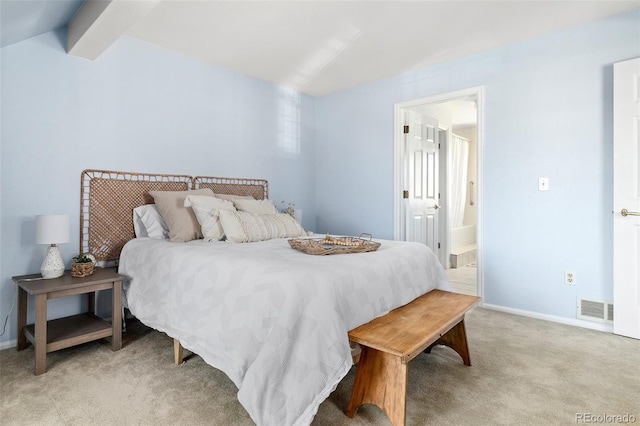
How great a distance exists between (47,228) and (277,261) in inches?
61.5

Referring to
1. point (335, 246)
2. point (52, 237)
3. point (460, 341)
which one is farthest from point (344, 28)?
point (52, 237)

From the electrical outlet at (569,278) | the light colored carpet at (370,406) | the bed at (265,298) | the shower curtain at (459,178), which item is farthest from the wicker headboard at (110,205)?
the shower curtain at (459,178)

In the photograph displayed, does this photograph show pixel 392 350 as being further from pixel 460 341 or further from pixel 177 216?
pixel 177 216

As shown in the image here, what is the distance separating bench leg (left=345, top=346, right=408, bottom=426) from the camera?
1.46 metres

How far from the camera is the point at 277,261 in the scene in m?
1.82

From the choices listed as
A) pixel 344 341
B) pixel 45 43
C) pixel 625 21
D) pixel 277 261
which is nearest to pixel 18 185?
pixel 45 43

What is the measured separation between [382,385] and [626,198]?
237cm

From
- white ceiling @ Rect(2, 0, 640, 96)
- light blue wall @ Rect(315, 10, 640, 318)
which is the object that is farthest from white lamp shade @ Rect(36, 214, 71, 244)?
light blue wall @ Rect(315, 10, 640, 318)

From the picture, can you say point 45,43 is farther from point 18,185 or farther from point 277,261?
point 277,261

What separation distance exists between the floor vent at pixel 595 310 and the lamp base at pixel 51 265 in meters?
3.91

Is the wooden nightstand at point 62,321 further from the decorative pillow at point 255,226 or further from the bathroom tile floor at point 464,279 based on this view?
the bathroom tile floor at point 464,279

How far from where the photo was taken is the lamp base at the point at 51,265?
91.0 inches

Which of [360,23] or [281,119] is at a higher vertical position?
[360,23]

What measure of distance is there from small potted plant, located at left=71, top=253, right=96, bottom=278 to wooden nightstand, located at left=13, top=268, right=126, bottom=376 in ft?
0.13
